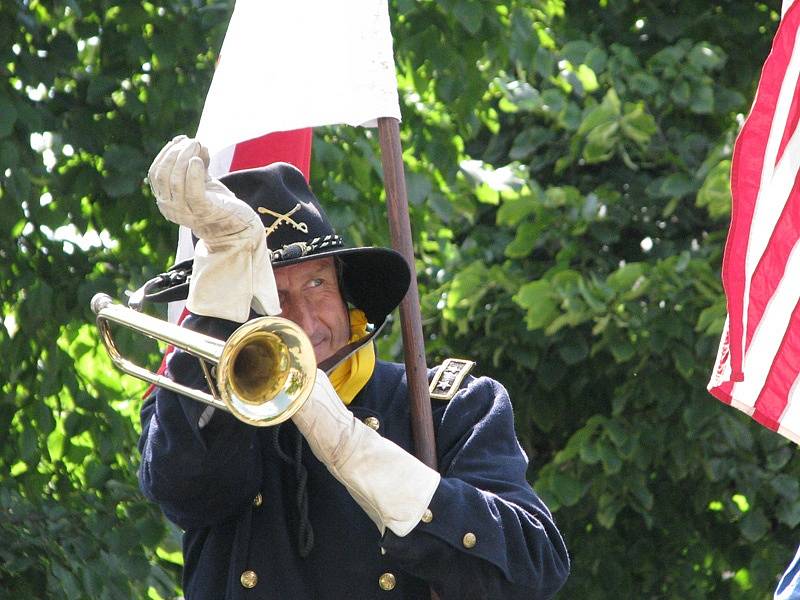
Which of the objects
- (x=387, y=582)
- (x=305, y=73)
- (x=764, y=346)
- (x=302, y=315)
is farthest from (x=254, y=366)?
(x=764, y=346)

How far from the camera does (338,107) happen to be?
3766 mm

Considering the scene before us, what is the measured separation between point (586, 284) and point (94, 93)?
7.39ft

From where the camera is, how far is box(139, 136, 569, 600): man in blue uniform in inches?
125

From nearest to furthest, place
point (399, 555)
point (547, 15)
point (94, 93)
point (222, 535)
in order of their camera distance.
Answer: point (399, 555) < point (222, 535) < point (94, 93) < point (547, 15)

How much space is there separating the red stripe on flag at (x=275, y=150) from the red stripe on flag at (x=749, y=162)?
109 cm

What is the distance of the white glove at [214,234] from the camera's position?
3.02 meters

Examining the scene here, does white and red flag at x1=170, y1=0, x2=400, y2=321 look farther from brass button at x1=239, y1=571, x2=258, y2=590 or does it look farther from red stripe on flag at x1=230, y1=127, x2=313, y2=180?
brass button at x1=239, y1=571, x2=258, y2=590

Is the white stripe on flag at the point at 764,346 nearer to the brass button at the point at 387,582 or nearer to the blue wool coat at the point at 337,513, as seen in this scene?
the blue wool coat at the point at 337,513

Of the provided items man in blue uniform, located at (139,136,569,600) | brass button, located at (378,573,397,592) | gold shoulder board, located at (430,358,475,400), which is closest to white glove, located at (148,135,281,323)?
man in blue uniform, located at (139,136,569,600)

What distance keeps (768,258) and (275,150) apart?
1296 millimetres

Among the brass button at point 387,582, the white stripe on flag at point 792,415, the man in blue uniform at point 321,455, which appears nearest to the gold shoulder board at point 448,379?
the man in blue uniform at point 321,455

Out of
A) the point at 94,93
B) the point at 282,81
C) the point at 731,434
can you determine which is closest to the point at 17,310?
the point at 94,93

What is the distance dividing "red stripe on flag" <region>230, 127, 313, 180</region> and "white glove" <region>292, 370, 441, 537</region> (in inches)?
43.3

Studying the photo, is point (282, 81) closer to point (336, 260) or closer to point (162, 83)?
point (336, 260)
